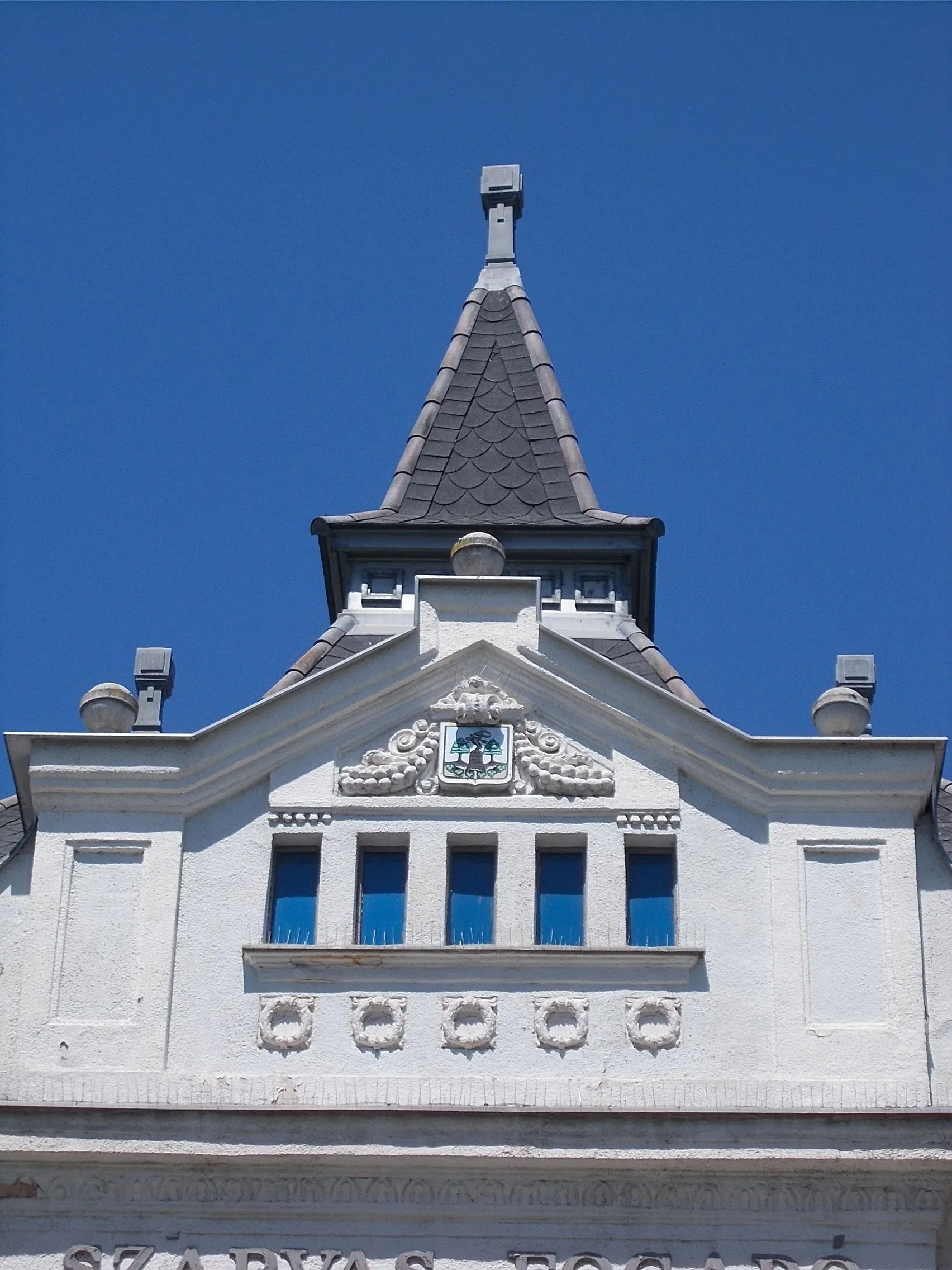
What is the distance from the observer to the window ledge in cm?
2184

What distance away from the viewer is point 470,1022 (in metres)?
21.7

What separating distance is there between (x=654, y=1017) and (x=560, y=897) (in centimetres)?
139

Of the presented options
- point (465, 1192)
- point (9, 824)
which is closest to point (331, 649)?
point (9, 824)

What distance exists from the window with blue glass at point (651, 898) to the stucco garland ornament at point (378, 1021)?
1.96 meters

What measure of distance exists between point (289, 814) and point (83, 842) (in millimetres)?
1691

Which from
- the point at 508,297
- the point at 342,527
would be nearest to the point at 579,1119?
the point at 342,527

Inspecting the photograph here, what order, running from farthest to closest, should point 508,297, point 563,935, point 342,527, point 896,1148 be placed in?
1. point 508,297
2. point 342,527
3. point 563,935
4. point 896,1148

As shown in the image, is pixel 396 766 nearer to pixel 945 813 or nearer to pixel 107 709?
pixel 107 709

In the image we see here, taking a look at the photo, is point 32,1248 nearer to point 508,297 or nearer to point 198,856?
point 198,856

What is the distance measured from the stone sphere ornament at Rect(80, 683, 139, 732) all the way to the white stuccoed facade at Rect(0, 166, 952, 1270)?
678 mm

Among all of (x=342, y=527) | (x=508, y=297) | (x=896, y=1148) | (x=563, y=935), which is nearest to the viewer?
(x=896, y=1148)

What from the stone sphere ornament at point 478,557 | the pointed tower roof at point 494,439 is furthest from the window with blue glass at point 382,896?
the pointed tower roof at point 494,439

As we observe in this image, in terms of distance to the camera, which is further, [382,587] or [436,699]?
[382,587]

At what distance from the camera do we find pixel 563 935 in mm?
22219
